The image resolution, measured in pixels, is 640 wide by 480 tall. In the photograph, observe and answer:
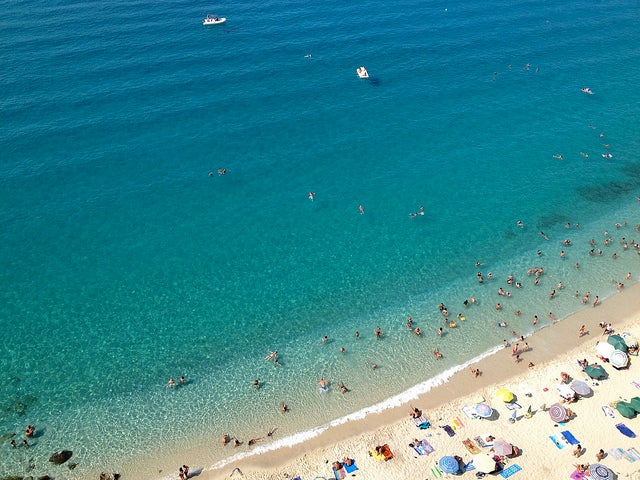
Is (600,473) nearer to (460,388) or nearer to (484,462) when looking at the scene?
(484,462)

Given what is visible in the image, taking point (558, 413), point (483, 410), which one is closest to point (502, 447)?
point (483, 410)

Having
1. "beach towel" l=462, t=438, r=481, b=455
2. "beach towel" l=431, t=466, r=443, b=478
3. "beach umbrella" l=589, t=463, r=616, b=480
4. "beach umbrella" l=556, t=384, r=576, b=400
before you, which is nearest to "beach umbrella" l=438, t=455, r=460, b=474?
"beach towel" l=431, t=466, r=443, b=478

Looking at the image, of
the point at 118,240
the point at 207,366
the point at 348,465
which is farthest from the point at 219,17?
the point at 348,465

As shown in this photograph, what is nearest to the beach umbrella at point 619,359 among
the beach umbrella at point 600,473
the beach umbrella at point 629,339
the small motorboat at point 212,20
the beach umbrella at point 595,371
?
the beach umbrella at point 595,371

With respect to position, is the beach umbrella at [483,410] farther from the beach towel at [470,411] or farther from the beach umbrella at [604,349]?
the beach umbrella at [604,349]

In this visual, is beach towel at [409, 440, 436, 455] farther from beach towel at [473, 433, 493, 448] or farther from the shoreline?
beach towel at [473, 433, 493, 448]

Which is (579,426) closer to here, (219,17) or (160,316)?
(160,316)
